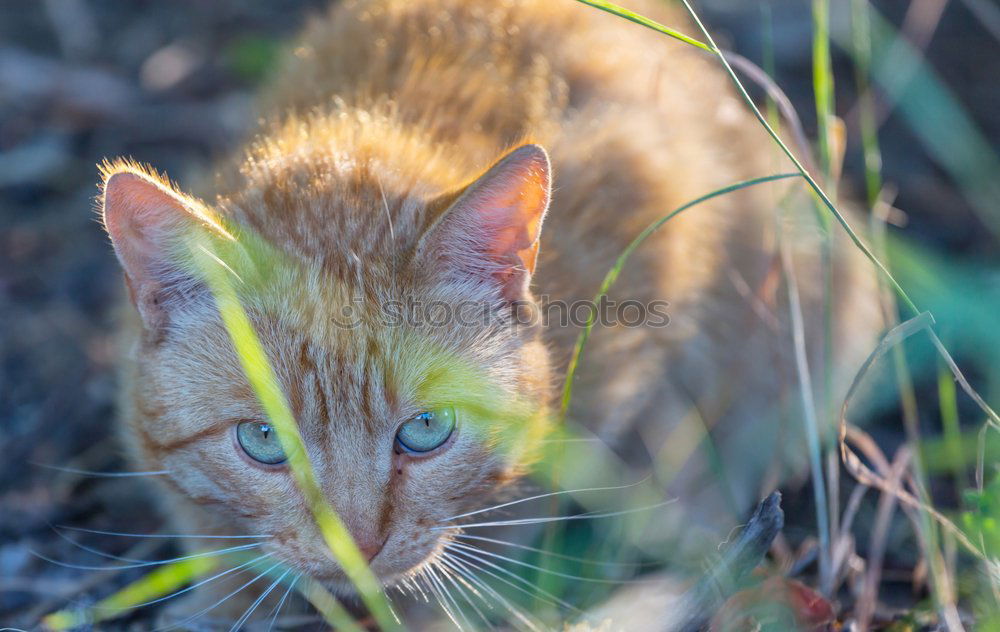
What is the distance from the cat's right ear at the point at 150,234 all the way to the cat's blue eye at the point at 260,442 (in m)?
0.32

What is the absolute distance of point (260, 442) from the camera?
1941mm

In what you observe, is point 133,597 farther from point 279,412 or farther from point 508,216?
point 508,216

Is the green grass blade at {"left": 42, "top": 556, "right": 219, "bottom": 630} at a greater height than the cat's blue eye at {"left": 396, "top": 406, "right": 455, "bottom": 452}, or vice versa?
the cat's blue eye at {"left": 396, "top": 406, "right": 455, "bottom": 452}

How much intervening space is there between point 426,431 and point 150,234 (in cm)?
70

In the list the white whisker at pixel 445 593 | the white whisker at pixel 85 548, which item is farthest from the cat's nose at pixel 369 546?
the white whisker at pixel 85 548

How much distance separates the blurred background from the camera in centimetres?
280

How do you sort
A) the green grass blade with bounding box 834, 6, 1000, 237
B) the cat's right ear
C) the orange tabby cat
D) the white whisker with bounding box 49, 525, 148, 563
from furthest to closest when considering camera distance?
the green grass blade with bounding box 834, 6, 1000, 237
the white whisker with bounding box 49, 525, 148, 563
the orange tabby cat
the cat's right ear

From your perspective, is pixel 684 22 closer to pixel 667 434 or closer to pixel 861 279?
pixel 861 279

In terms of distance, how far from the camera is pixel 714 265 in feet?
9.44

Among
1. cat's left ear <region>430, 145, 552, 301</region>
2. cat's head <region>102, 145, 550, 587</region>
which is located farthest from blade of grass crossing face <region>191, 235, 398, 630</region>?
cat's left ear <region>430, 145, 552, 301</region>

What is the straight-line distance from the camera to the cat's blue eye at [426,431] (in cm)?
195

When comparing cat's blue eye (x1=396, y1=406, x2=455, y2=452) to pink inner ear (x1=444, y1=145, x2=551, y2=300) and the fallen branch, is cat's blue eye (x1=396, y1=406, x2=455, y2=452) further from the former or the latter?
the fallen branch

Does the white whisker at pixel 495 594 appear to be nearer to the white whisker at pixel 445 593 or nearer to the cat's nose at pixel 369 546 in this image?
the white whisker at pixel 445 593

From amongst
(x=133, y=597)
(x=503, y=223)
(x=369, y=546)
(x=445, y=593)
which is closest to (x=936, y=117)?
(x=503, y=223)
